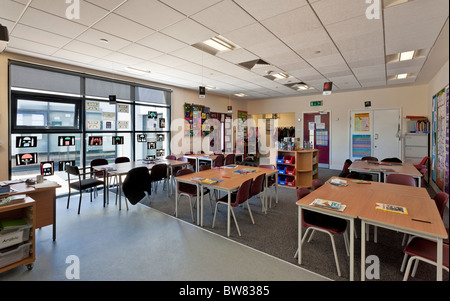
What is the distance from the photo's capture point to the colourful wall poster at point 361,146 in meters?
7.91

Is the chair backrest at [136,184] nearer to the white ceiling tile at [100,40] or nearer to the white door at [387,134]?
the white ceiling tile at [100,40]

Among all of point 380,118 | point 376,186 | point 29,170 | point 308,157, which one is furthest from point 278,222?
point 380,118

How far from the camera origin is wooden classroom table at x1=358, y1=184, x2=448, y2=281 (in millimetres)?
1675

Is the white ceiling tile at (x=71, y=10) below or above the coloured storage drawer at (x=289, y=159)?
above

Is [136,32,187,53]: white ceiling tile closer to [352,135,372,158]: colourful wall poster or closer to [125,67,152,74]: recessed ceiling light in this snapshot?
[125,67,152,74]: recessed ceiling light

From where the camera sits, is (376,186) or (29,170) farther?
(29,170)

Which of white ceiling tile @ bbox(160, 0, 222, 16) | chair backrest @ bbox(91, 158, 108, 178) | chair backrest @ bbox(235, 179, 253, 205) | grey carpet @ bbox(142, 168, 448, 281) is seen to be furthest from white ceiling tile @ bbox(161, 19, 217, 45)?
chair backrest @ bbox(91, 158, 108, 178)

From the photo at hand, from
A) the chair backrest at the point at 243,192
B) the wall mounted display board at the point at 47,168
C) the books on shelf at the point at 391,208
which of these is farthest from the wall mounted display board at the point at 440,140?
the wall mounted display board at the point at 47,168

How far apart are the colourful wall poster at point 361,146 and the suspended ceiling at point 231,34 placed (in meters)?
2.88

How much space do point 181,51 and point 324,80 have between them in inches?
170

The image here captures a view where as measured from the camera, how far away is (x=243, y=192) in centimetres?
324
